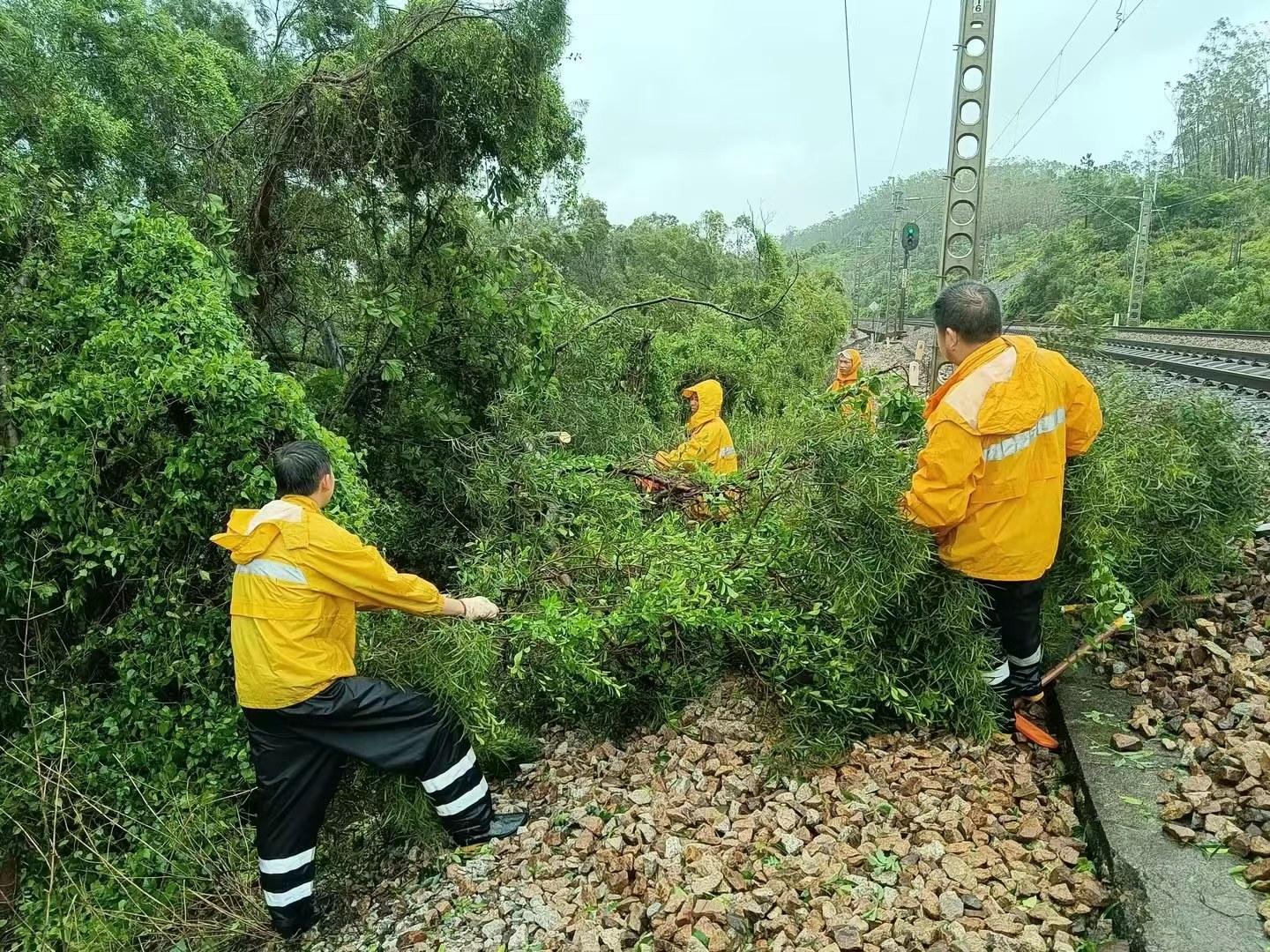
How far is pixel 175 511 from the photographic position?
13.0ft

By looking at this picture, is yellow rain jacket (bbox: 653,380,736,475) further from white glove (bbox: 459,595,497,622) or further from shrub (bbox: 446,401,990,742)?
white glove (bbox: 459,595,497,622)

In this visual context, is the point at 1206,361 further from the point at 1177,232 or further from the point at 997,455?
the point at 1177,232

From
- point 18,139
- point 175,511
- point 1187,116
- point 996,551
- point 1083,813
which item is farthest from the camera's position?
point 1187,116

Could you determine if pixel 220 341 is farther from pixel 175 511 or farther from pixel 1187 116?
pixel 1187 116

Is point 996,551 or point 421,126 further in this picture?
point 421,126

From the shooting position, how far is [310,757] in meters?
3.04

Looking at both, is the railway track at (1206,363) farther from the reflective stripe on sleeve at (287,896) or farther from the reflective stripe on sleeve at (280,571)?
the reflective stripe on sleeve at (287,896)

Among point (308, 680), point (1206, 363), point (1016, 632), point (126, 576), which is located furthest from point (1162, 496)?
point (1206, 363)

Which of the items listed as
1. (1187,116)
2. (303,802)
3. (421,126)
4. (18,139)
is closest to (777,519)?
(303,802)

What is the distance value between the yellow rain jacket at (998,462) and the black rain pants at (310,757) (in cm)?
225

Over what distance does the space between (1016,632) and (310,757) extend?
295 centimetres

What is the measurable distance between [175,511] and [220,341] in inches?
38.3

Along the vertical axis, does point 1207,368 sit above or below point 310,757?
above

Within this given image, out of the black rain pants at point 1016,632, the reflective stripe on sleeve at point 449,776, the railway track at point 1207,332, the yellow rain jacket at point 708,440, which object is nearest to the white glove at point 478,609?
the reflective stripe on sleeve at point 449,776
